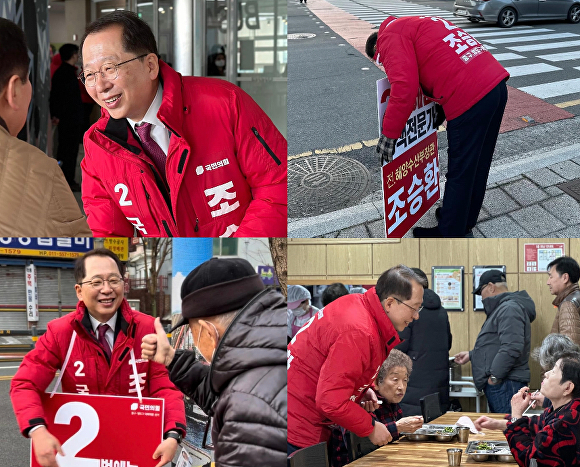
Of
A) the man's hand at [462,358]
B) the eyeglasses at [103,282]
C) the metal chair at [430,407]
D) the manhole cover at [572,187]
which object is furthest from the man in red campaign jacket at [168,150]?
the man's hand at [462,358]

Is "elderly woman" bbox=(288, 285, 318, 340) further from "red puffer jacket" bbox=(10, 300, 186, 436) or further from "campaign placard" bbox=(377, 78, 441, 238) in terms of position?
"red puffer jacket" bbox=(10, 300, 186, 436)

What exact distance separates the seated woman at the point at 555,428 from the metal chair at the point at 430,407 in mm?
1267

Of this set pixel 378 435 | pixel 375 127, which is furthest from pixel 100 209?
pixel 375 127

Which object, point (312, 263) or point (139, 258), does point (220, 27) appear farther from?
point (139, 258)

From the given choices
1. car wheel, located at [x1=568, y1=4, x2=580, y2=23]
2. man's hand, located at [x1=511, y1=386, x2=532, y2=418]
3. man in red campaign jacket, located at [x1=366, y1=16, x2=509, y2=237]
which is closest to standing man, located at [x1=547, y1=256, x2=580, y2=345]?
man in red campaign jacket, located at [x1=366, y1=16, x2=509, y2=237]

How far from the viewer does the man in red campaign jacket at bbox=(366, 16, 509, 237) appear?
141 inches

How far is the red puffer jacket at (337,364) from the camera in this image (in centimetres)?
287

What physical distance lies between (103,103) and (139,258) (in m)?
0.59

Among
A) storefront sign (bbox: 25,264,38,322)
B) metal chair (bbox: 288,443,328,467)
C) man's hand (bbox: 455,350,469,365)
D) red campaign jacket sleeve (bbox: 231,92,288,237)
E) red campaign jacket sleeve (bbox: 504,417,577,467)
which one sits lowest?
man's hand (bbox: 455,350,469,365)

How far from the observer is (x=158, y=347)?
86.3 inches

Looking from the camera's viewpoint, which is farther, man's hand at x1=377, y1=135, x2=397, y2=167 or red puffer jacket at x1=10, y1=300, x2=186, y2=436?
man's hand at x1=377, y1=135, x2=397, y2=167

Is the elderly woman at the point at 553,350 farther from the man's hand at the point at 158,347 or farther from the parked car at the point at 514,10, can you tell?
the parked car at the point at 514,10

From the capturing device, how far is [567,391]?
2908 mm

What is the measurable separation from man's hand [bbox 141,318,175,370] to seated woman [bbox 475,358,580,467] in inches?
65.4
